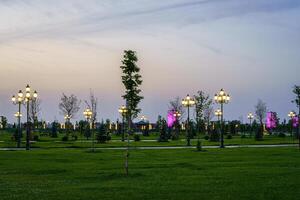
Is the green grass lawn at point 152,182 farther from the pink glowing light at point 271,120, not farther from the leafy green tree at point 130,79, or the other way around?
the pink glowing light at point 271,120

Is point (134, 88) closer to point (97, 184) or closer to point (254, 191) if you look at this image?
point (97, 184)

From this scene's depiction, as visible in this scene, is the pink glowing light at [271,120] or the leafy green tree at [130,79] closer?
the leafy green tree at [130,79]

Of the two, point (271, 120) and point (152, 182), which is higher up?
point (271, 120)

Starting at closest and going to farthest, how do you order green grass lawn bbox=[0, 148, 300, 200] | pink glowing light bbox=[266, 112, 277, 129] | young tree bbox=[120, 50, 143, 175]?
green grass lawn bbox=[0, 148, 300, 200] → young tree bbox=[120, 50, 143, 175] → pink glowing light bbox=[266, 112, 277, 129]

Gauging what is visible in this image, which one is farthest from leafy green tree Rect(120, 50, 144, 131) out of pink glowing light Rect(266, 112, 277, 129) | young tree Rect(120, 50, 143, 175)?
pink glowing light Rect(266, 112, 277, 129)

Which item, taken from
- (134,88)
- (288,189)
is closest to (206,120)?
(134,88)

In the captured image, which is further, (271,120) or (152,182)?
(271,120)

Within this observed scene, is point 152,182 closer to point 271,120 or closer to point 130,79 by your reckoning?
point 130,79

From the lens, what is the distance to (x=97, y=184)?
24281 mm

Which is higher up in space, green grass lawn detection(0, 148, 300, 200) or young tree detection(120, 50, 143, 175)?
young tree detection(120, 50, 143, 175)

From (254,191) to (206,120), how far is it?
409 ft

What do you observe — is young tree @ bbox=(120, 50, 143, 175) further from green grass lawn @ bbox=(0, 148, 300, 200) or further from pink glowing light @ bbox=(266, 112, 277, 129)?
pink glowing light @ bbox=(266, 112, 277, 129)

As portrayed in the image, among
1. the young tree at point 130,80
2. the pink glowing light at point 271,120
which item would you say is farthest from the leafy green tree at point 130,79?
the pink glowing light at point 271,120

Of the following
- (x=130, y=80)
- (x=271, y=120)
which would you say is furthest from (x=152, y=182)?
(x=271, y=120)
